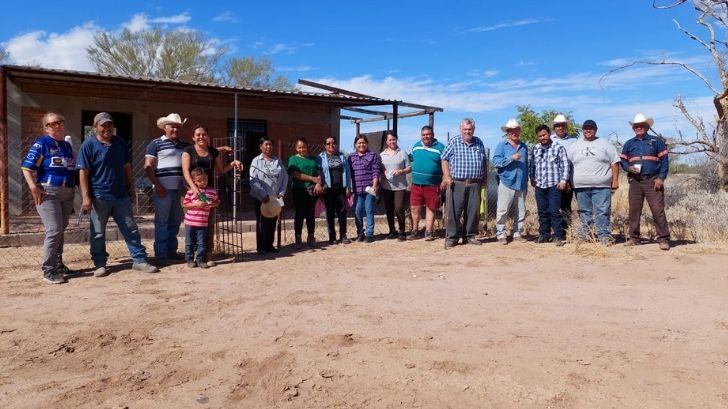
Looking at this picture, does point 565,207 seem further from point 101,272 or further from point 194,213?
point 101,272

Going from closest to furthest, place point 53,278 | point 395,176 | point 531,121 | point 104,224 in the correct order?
point 53,278 < point 104,224 < point 395,176 < point 531,121

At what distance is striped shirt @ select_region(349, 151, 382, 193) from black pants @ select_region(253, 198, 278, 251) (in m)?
1.38

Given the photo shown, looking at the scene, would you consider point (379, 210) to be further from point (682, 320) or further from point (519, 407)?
point (519, 407)

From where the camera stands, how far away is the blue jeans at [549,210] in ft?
24.3

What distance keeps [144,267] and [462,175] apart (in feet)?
13.5

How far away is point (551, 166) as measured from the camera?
7.36 metres

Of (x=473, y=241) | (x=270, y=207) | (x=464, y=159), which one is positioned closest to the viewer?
(x=270, y=207)

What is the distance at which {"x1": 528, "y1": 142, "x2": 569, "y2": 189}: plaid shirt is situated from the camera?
7340 mm

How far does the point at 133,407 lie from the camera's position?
282cm

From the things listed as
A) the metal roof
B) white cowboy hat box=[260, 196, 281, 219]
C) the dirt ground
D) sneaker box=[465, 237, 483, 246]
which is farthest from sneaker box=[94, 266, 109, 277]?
sneaker box=[465, 237, 483, 246]

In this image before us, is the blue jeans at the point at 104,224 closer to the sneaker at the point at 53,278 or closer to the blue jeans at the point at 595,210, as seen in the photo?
the sneaker at the point at 53,278

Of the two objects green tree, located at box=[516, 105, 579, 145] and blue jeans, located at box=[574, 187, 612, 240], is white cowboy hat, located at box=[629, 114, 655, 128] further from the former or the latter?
green tree, located at box=[516, 105, 579, 145]

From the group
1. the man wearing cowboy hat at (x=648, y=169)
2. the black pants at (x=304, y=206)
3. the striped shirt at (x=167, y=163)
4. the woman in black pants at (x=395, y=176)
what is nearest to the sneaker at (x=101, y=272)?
the striped shirt at (x=167, y=163)

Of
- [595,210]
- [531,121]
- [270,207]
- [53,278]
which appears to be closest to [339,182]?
[270,207]
